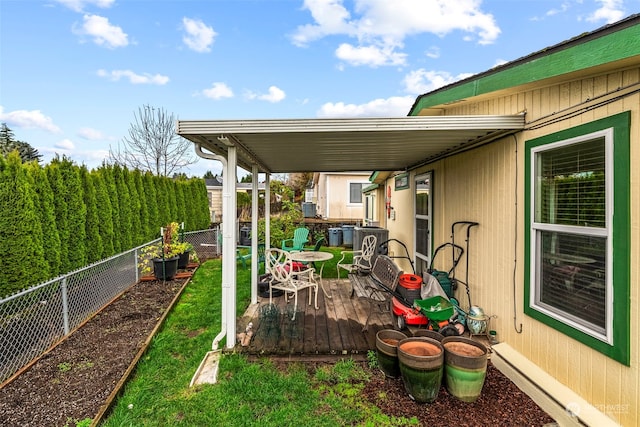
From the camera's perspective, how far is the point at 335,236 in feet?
40.6

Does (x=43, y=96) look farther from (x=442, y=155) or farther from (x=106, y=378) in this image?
(x=442, y=155)

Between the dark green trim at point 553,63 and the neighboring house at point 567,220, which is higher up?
the dark green trim at point 553,63

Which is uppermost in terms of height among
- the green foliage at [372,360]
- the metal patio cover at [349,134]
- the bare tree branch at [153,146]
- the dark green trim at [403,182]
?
the bare tree branch at [153,146]

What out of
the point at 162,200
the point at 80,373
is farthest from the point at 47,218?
the point at 162,200

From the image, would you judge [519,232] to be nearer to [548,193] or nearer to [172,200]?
[548,193]

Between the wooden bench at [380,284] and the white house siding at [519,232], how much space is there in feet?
3.41

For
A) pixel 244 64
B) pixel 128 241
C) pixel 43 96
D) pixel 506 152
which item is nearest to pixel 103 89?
pixel 43 96

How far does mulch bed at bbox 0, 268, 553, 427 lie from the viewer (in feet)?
7.74

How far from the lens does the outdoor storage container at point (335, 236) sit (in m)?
12.3

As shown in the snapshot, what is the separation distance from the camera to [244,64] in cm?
1134

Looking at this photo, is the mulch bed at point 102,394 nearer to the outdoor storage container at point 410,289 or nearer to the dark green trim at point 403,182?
the outdoor storage container at point 410,289

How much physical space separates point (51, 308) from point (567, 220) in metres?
5.43

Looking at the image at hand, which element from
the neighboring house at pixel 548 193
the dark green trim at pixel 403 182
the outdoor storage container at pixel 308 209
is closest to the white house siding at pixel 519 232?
the neighboring house at pixel 548 193

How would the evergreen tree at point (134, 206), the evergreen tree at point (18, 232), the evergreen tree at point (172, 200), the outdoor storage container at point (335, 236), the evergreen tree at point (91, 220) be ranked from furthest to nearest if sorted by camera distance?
1. the outdoor storage container at point (335, 236)
2. the evergreen tree at point (172, 200)
3. the evergreen tree at point (134, 206)
4. the evergreen tree at point (91, 220)
5. the evergreen tree at point (18, 232)
